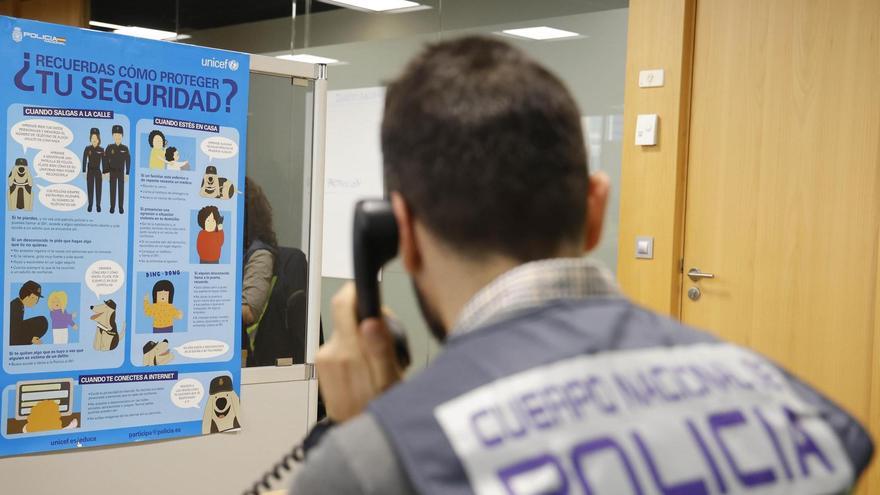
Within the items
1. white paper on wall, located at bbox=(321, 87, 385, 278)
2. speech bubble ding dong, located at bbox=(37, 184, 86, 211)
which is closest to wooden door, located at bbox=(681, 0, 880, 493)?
white paper on wall, located at bbox=(321, 87, 385, 278)

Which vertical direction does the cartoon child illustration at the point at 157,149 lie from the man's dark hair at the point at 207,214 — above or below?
above

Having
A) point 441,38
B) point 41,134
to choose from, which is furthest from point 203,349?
point 441,38

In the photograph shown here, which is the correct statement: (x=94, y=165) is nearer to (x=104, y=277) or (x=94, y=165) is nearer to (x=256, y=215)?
(x=104, y=277)

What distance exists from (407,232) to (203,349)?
196cm

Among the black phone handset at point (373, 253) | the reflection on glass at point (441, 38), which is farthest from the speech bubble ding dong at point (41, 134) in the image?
the black phone handset at point (373, 253)

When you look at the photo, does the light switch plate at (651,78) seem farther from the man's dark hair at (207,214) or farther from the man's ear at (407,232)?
the man's ear at (407,232)

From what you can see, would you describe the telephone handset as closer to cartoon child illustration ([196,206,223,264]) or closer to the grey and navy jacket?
the grey and navy jacket

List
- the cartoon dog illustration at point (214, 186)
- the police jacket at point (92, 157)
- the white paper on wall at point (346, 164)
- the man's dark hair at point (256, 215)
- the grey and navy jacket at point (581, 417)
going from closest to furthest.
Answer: the grey and navy jacket at point (581, 417), the police jacket at point (92, 157), the cartoon dog illustration at point (214, 186), the man's dark hair at point (256, 215), the white paper on wall at point (346, 164)

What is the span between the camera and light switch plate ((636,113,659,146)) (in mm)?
4336

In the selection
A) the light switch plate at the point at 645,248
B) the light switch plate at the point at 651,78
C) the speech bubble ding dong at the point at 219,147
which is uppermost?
the light switch plate at the point at 651,78

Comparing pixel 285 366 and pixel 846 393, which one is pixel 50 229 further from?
pixel 846 393

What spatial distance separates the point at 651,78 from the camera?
4363 millimetres

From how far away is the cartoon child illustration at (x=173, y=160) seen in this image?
2637 mm

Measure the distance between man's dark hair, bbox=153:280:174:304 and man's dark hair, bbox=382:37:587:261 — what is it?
189 centimetres
